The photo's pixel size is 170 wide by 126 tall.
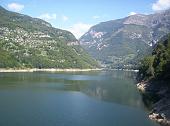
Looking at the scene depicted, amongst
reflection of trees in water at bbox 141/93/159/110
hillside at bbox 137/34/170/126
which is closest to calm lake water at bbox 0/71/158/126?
reflection of trees in water at bbox 141/93/159/110

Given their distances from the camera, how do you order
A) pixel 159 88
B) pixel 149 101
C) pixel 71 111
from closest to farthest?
pixel 71 111, pixel 149 101, pixel 159 88

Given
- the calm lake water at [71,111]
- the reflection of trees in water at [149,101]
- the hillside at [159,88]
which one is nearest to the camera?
the calm lake water at [71,111]

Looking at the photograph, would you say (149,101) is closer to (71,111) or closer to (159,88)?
(159,88)

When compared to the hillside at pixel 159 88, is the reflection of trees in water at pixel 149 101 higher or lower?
lower

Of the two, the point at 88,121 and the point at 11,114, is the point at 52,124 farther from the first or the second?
the point at 11,114

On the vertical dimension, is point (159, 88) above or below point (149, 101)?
above

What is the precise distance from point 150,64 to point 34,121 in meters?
98.8

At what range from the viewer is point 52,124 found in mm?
73875

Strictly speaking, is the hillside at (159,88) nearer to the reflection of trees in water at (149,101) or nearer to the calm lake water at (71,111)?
the reflection of trees in water at (149,101)

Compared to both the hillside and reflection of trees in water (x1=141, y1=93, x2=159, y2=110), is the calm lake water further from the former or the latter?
the hillside

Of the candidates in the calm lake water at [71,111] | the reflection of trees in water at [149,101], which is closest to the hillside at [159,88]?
the reflection of trees in water at [149,101]

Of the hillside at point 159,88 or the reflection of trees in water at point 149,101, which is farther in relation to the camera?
the reflection of trees in water at point 149,101

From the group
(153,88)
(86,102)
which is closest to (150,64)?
(153,88)

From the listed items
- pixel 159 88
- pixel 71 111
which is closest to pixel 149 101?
pixel 159 88
